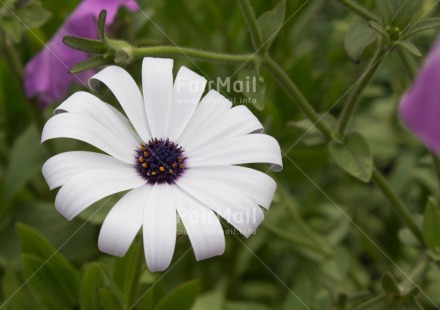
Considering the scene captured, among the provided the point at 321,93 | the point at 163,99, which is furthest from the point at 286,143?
the point at 163,99

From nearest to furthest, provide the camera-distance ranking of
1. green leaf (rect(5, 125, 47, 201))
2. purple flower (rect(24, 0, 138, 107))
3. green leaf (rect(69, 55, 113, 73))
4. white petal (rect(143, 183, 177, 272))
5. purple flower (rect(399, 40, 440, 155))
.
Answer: purple flower (rect(399, 40, 440, 155)) → white petal (rect(143, 183, 177, 272)) → green leaf (rect(69, 55, 113, 73)) → purple flower (rect(24, 0, 138, 107)) → green leaf (rect(5, 125, 47, 201))

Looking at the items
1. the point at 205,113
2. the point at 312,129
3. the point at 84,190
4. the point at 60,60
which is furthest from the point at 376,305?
the point at 60,60

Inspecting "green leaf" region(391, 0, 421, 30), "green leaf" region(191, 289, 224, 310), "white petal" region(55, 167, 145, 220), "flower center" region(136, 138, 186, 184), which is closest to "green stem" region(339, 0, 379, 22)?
"green leaf" region(391, 0, 421, 30)

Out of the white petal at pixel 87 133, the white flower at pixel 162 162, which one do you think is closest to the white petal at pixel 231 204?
the white flower at pixel 162 162

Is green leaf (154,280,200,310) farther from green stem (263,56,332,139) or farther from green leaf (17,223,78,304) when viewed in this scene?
green stem (263,56,332,139)

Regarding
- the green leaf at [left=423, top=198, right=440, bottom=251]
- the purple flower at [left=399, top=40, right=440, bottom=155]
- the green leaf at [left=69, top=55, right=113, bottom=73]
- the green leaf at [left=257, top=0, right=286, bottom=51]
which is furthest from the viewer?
the green leaf at [left=423, top=198, right=440, bottom=251]

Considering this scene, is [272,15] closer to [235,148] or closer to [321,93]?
[235,148]

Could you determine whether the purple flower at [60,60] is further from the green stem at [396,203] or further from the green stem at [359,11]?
the green stem at [396,203]
